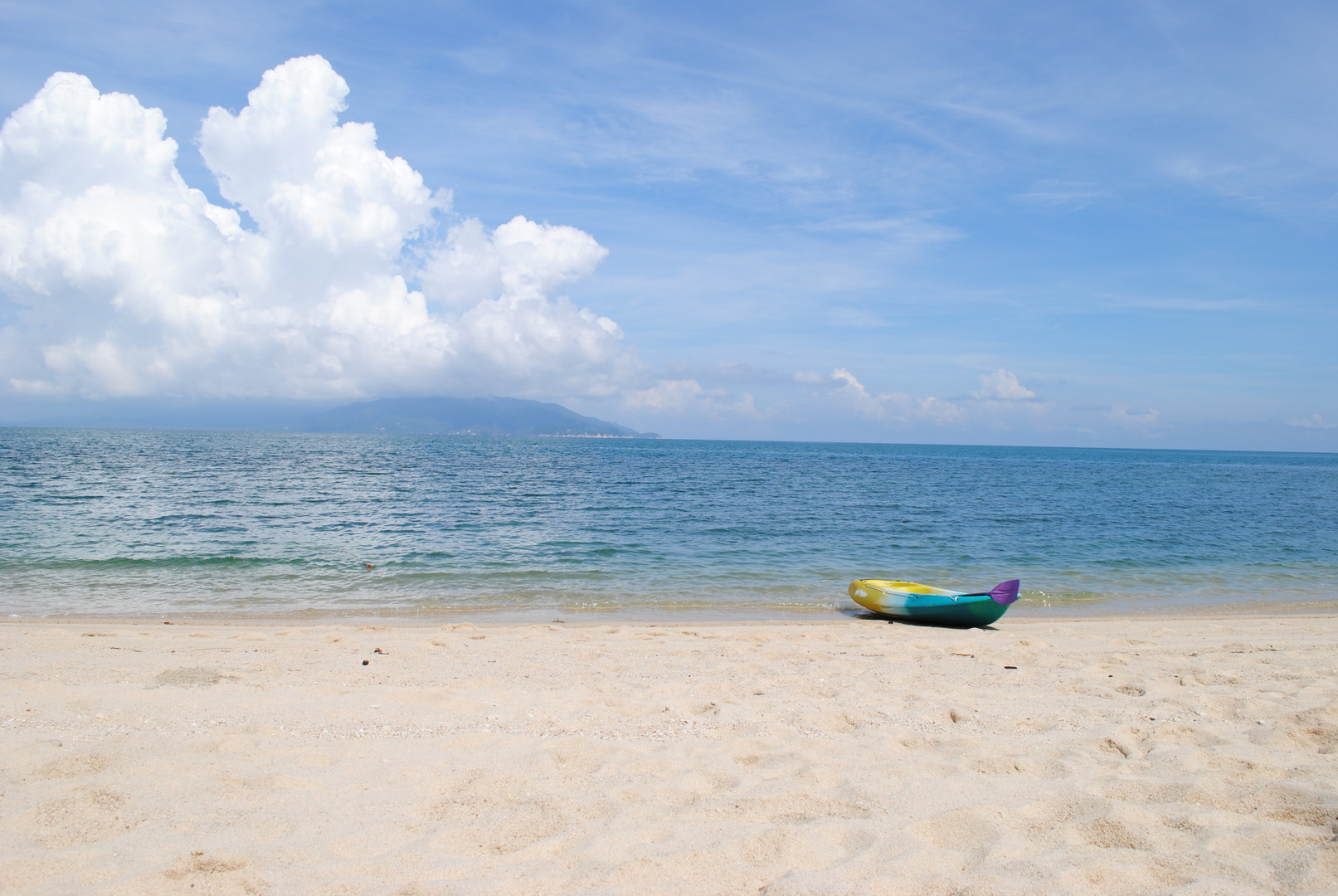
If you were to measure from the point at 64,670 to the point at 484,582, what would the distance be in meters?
8.95

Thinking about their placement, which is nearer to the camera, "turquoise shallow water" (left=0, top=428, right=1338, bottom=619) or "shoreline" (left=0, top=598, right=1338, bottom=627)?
"shoreline" (left=0, top=598, right=1338, bottom=627)

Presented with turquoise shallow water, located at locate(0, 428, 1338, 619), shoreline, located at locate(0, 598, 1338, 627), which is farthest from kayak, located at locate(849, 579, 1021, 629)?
turquoise shallow water, located at locate(0, 428, 1338, 619)

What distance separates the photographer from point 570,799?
15.9 ft

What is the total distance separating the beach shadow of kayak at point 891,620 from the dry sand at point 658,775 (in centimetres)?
416

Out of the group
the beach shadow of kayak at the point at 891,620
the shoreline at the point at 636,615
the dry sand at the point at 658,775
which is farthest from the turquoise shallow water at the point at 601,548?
the dry sand at the point at 658,775

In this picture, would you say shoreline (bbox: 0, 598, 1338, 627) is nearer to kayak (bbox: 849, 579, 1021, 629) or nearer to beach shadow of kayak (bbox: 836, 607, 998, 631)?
beach shadow of kayak (bbox: 836, 607, 998, 631)

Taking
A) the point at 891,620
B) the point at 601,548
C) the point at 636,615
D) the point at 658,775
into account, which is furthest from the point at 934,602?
the point at 601,548

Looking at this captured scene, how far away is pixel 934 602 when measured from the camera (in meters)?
13.7

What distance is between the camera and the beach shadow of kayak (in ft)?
44.0

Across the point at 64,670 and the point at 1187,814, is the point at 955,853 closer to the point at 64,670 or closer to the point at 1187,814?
the point at 1187,814

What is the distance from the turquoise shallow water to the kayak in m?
1.07

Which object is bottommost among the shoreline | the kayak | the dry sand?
the shoreline

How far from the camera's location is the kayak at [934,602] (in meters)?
13.2

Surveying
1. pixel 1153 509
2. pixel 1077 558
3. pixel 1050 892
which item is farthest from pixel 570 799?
pixel 1153 509
